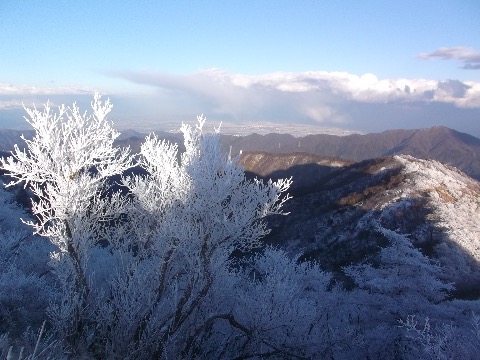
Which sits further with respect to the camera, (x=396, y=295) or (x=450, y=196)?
(x=450, y=196)

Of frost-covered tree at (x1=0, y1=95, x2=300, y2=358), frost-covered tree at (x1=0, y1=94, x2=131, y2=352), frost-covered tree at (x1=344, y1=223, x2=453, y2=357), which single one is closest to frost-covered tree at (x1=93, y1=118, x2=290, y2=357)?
frost-covered tree at (x1=0, y1=95, x2=300, y2=358)

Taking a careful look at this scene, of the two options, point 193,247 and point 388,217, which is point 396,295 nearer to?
point 193,247

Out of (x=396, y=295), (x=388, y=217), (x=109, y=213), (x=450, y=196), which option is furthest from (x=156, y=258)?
(x=450, y=196)

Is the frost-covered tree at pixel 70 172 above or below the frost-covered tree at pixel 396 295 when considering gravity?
above

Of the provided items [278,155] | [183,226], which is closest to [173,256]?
[183,226]

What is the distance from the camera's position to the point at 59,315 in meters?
12.4

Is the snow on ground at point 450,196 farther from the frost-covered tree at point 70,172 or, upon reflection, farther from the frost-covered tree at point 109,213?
the frost-covered tree at point 70,172

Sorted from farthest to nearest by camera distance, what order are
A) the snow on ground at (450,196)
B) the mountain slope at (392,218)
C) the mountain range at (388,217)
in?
the snow on ground at (450,196)
the mountain slope at (392,218)
the mountain range at (388,217)

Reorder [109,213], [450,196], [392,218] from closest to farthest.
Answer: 1. [109,213]
2. [392,218]
3. [450,196]

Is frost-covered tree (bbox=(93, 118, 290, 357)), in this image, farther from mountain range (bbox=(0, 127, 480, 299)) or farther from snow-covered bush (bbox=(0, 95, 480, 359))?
mountain range (bbox=(0, 127, 480, 299))

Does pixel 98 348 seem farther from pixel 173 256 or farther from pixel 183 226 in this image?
pixel 183 226

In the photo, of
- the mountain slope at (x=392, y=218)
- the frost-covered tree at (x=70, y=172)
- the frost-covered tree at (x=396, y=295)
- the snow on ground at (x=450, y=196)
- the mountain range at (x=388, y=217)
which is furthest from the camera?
the snow on ground at (x=450, y=196)

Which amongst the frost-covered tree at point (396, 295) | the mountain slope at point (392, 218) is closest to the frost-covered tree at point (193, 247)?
the frost-covered tree at point (396, 295)

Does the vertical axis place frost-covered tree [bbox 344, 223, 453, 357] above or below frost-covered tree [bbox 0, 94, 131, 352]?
below
